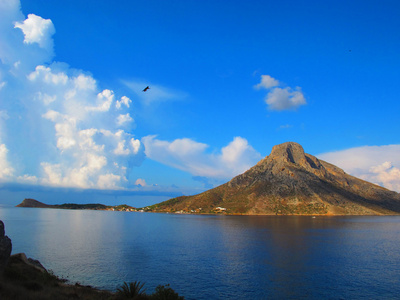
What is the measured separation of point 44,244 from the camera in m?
83.2

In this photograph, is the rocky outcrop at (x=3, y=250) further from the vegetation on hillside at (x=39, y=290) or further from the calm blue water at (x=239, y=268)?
the calm blue water at (x=239, y=268)

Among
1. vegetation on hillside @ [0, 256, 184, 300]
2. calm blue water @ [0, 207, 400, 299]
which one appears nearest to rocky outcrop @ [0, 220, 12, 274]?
vegetation on hillside @ [0, 256, 184, 300]

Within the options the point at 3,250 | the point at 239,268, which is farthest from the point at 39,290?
the point at 239,268

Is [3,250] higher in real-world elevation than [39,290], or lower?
higher

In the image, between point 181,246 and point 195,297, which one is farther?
point 181,246

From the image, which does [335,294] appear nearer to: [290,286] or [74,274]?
[290,286]

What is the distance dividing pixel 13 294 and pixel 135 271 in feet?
99.7

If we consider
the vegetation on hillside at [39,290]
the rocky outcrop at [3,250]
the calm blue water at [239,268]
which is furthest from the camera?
the calm blue water at [239,268]

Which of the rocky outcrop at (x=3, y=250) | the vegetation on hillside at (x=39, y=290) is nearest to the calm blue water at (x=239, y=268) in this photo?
the vegetation on hillside at (x=39, y=290)

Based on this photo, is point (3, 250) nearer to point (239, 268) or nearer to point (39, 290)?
point (39, 290)

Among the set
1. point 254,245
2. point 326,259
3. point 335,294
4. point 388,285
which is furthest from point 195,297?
point 254,245

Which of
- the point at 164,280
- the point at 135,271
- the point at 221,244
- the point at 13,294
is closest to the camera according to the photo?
the point at 13,294

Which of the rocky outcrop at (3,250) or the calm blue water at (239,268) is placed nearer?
the rocky outcrop at (3,250)

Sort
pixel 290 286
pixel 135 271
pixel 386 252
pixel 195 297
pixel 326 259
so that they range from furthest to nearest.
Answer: pixel 386 252 < pixel 326 259 < pixel 135 271 < pixel 290 286 < pixel 195 297
